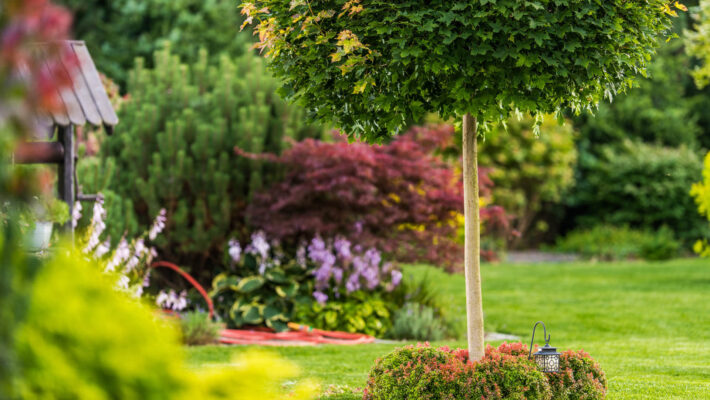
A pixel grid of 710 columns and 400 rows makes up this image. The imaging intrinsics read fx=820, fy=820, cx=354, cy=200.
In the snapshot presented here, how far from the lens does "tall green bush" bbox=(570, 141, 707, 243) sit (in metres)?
20.3

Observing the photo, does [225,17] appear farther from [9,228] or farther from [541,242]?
[9,228]

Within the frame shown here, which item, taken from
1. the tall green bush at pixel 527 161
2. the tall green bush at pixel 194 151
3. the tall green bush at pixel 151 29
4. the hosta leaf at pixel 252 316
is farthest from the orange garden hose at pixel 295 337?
the tall green bush at pixel 527 161

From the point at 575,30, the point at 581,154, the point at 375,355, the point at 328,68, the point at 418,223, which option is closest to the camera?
the point at 575,30

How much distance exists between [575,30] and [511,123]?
1621 cm

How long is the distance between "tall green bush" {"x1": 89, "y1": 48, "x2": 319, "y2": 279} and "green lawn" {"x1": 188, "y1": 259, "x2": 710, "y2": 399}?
8.03 feet

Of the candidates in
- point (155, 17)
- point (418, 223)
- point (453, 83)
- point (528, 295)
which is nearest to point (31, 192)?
point (453, 83)

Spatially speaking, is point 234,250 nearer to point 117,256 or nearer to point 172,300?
point 172,300

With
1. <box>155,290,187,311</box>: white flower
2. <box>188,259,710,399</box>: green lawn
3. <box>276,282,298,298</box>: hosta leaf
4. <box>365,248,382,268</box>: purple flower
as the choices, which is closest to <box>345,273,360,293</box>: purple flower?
<box>365,248,382,268</box>: purple flower

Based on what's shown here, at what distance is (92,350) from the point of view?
5.25 ft

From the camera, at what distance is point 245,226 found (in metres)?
10.4

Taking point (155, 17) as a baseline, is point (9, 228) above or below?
below

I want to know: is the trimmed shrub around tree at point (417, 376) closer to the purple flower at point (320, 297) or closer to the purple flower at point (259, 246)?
the purple flower at point (320, 297)

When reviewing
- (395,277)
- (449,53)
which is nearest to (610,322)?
(395,277)

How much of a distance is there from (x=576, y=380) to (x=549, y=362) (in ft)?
1.00
